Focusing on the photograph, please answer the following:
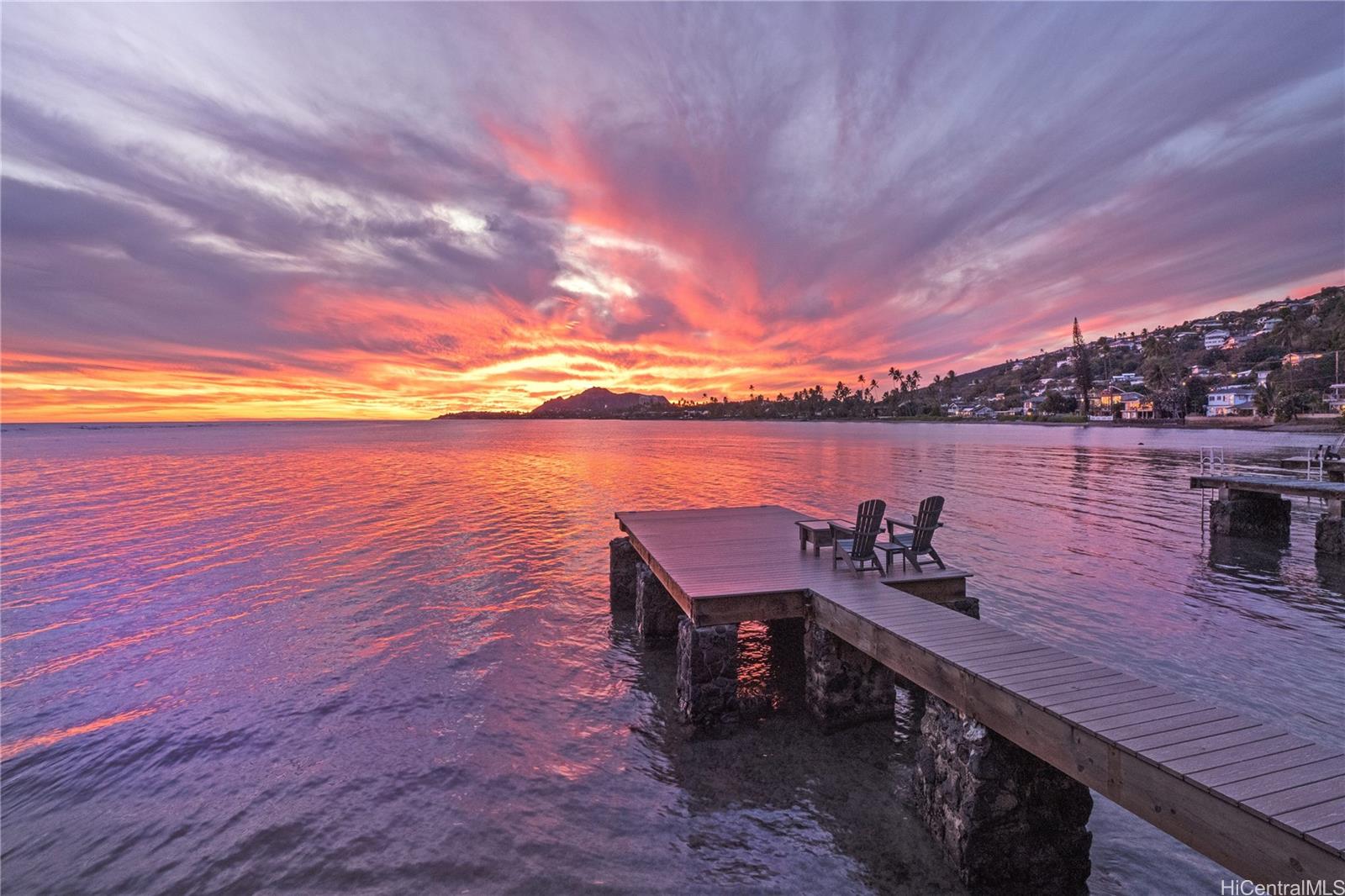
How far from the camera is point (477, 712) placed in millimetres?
8547

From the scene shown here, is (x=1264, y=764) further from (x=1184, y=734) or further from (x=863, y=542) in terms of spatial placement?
(x=863, y=542)

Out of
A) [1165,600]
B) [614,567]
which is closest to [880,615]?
[614,567]

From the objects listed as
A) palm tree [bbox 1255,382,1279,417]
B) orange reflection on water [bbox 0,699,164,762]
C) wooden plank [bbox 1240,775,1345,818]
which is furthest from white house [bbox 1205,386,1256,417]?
orange reflection on water [bbox 0,699,164,762]

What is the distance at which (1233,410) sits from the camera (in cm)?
11994

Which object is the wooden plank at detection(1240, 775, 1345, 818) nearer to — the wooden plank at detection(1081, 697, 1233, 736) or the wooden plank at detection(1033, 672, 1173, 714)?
the wooden plank at detection(1081, 697, 1233, 736)

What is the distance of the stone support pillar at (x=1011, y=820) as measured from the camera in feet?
16.4

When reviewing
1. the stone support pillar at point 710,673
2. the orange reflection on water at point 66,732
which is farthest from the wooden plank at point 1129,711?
the orange reflection on water at point 66,732

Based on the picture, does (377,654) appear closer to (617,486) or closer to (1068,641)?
(1068,641)

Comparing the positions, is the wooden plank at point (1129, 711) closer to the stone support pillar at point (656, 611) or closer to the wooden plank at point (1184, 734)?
the wooden plank at point (1184, 734)

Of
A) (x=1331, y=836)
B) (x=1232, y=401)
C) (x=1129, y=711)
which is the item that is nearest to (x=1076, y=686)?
(x=1129, y=711)

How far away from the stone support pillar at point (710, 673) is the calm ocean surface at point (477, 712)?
39 centimetres

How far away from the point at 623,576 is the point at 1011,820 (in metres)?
9.17

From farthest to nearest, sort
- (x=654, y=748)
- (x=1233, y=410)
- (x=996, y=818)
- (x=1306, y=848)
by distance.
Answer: (x=1233, y=410) → (x=654, y=748) → (x=996, y=818) → (x=1306, y=848)

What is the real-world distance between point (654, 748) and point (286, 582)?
12792 mm
